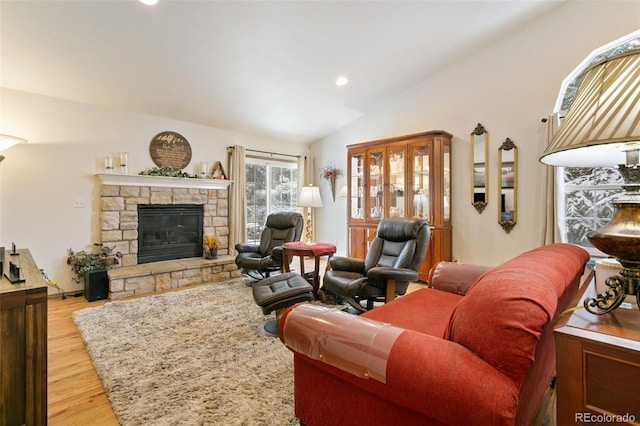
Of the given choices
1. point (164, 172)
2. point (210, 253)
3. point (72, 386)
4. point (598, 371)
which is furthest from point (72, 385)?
point (164, 172)

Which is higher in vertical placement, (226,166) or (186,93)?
(186,93)

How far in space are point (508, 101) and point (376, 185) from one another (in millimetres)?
2027

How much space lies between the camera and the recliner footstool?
2387 millimetres

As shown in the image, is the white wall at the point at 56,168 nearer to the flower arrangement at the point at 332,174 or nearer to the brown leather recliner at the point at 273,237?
the brown leather recliner at the point at 273,237

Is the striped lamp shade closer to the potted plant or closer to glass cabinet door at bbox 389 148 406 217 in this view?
glass cabinet door at bbox 389 148 406 217

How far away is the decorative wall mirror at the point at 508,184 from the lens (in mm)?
3814

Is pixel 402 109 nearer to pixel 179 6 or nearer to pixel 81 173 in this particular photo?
pixel 179 6

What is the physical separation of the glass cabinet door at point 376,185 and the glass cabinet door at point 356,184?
18cm

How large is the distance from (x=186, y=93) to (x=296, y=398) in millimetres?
3851

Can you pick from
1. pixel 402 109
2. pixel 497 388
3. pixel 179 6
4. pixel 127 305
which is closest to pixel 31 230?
pixel 127 305

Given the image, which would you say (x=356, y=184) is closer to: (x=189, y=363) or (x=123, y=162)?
(x=123, y=162)

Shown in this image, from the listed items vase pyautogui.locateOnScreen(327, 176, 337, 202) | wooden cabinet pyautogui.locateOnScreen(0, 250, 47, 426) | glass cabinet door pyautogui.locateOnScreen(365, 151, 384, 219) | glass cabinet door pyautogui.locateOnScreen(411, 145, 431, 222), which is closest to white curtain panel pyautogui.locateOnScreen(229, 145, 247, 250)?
vase pyautogui.locateOnScreen(327, 176, 337, 202)

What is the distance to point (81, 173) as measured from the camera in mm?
3820

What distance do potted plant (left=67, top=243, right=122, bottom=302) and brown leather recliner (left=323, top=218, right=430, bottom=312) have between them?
108 inches
